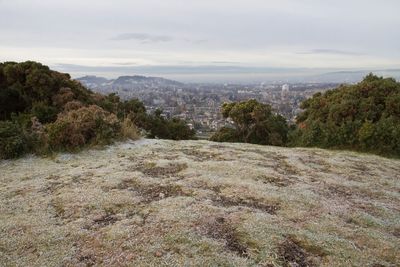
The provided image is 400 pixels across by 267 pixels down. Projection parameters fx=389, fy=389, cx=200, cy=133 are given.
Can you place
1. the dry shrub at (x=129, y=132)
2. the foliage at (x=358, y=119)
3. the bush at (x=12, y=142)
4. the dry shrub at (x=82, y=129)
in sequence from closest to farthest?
1. the bush at (x=12, y=142)
2. the dry shrub at (x=82, y=129)
3. the dry shrub at (x=129, y=132)
4. the foliage at (x=358, y=119)

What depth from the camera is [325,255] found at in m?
6.41

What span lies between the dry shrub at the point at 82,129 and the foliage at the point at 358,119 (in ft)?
28.3

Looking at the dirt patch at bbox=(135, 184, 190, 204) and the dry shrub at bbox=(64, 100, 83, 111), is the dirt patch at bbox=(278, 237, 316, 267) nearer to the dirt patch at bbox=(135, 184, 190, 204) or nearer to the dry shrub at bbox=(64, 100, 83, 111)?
the dirt patch at bbox=(135, 184, 190, 204)

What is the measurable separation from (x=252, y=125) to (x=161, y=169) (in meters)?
14.7

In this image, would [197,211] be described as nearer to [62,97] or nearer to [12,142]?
[12,142]

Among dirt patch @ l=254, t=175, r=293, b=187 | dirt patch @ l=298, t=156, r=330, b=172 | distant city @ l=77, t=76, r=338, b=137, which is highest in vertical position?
dirt patch @ l=254, t=175, r=293, b=187

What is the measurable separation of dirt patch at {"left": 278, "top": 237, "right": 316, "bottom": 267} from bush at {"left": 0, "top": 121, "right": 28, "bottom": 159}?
30.7ft

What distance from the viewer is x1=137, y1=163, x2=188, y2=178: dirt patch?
10719 millimetres

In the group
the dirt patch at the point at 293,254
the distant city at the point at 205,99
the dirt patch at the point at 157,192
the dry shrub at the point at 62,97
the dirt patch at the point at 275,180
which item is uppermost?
the dry shrub at the point at 62,97

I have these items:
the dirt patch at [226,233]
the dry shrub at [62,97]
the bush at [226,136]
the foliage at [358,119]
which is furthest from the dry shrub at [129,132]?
the bush at [226,136]

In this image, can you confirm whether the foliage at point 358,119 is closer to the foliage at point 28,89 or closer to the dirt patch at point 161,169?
the dirt patch at point 161,169

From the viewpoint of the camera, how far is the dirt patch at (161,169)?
1072 centimetres

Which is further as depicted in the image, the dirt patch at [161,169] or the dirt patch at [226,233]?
the dirt patch at [161,169]

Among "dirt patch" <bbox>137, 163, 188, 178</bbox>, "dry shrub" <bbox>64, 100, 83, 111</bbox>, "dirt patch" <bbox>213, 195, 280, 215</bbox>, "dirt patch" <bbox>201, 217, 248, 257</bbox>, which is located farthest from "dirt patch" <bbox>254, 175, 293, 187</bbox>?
"dry shrub" <bbox>64, 100, 83, 111</bbox>
